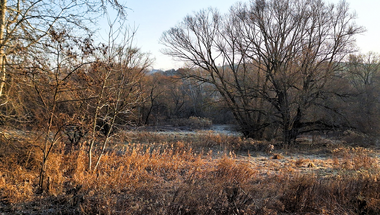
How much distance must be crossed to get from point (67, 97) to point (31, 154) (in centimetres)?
149

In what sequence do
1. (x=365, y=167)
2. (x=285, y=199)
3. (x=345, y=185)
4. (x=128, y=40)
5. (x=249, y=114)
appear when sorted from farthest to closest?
(x=249, y=114) < (x=365, y=167) < (x=128, y=40) < (x=345, y=185) < (x=285, y=199)

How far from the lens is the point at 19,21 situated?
445cm

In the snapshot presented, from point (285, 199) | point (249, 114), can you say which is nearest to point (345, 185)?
point (285, 199)

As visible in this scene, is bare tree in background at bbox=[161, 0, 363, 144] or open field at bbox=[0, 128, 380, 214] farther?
bare tree in background at bbox=[161, 0, 363, 144]

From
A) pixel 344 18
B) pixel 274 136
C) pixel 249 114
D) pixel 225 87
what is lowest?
pixel 274 136

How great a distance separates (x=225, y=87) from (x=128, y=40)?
34.3ft

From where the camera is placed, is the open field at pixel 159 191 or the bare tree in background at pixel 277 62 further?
the bare tree in background at pixel 277 62

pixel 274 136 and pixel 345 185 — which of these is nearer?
pixel 345 185

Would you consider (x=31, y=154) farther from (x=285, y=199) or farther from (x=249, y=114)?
(x=249, y=114)

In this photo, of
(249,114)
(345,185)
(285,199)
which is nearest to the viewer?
(285,199)

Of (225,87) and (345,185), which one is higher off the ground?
(225,87)

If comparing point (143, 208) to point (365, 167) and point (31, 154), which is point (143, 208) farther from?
point (365, 167)

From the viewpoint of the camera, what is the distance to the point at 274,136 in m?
16.0

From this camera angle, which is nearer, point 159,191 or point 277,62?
point 159,191
